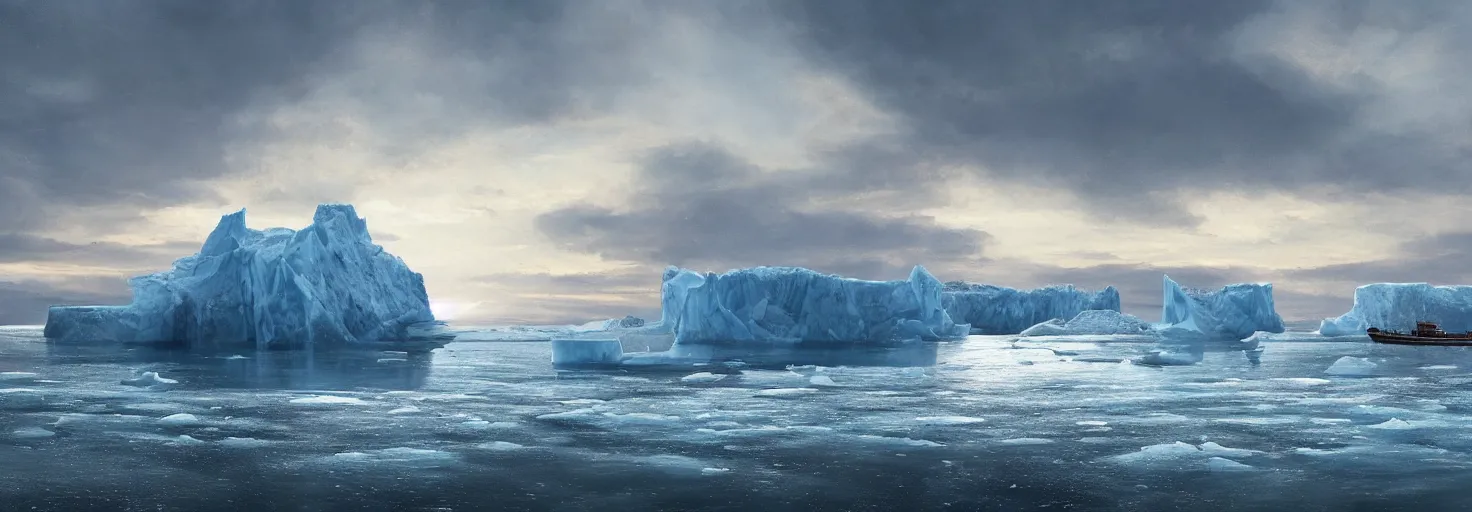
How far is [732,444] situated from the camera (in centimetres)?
1197

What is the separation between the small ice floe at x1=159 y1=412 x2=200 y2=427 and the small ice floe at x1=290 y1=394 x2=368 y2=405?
2.55m

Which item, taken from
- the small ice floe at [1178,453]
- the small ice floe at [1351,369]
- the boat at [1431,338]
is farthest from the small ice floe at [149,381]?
the boat at [1431,338]

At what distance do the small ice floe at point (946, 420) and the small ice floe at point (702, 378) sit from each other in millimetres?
8073

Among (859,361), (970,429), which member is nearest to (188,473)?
(970,429)

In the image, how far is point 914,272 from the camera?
5009cm

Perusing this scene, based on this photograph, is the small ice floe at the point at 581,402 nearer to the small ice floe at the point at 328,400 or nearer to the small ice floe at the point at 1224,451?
the small ice floe at the point at 328,400

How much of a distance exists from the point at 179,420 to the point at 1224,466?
13231 mm

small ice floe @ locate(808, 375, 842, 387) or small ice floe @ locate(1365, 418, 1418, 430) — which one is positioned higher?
small ice floe @ locate(808, 375, 842, 387)

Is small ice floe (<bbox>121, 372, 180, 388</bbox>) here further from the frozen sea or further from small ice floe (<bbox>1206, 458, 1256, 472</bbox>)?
small ice floe (<bbox>1206, 458, 1256, 472</bbox>)

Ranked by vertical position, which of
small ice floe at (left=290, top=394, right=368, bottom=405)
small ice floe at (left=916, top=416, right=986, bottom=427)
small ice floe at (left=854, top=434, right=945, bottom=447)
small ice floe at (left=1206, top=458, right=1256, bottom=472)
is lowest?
small ice floe at (left=1206, top=458, right=1256, bottom=472)

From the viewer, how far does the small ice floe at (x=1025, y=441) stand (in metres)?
12.1

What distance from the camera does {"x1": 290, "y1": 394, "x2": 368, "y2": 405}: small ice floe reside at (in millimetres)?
16906

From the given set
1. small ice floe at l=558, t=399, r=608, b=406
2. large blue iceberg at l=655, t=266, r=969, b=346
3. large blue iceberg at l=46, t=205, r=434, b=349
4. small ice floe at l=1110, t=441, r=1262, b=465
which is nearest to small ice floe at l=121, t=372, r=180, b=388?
small ice floe at l=558, t=399, r=608, b=406

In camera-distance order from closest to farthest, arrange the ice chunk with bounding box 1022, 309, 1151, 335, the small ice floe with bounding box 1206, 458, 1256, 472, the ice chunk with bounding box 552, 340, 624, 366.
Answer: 1. the small ice floe with bounding box 1206, 458, 1256, 472
2. the ice chunk with bounding box 552, 340, 624, 366
3. the ice chunk with bounding box 1022, 309, 1151, 335
